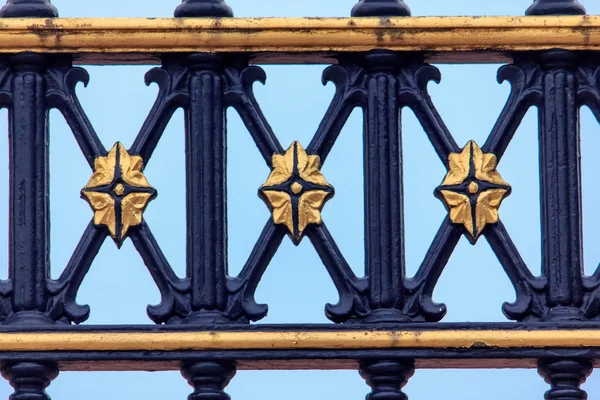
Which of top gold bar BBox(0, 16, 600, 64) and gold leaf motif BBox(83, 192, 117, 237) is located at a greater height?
top gold bar BBox(0, 16, 600, 64)

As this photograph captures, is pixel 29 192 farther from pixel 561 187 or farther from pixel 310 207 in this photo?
pixel 561 187

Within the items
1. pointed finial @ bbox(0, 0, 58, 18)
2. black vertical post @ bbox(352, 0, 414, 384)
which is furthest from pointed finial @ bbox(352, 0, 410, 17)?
pointed finial @ bbox(0, 0, 58, 18)

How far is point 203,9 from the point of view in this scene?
149 inches

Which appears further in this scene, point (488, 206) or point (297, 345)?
point (488, 206)

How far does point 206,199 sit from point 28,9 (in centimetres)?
61

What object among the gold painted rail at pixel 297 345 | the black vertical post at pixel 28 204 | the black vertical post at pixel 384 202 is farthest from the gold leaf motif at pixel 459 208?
the black vertical post at pixel 28 204

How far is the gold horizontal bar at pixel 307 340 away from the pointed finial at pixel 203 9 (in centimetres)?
74

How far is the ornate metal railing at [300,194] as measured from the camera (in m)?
3.59

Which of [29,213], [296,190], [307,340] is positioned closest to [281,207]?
[296,190]

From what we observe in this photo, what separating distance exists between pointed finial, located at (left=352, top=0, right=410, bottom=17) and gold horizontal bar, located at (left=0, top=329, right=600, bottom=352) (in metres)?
0.74

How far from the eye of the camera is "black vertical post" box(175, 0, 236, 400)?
3619mm

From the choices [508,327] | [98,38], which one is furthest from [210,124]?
[508,327]

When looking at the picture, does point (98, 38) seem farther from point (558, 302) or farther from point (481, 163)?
point (558, 302)

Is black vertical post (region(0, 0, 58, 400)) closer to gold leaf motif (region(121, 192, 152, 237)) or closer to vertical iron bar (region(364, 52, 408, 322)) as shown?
gold leaf motif (region(121, 192, 152, 237))
